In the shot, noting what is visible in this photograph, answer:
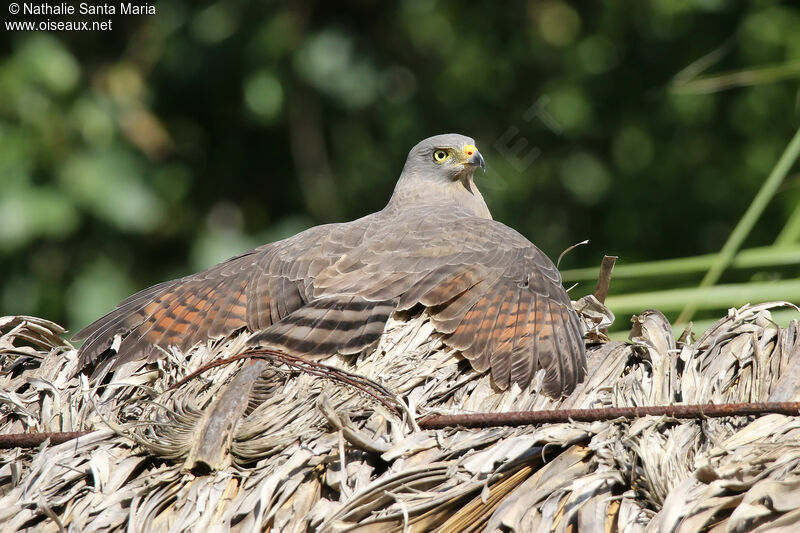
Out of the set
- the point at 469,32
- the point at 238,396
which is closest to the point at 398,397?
the point at 238,396

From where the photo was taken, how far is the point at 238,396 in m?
3.12

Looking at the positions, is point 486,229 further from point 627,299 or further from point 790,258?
point 790,258

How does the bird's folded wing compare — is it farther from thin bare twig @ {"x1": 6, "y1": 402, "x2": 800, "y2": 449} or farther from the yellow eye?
the yellow eye


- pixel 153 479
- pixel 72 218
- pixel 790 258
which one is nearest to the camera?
pixel 153 479

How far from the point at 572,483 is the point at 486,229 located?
1.91m

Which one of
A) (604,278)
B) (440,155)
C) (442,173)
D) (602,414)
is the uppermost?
(440,155)

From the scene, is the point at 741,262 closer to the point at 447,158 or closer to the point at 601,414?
the point at 601,414

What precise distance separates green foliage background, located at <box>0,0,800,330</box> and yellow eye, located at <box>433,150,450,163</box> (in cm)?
348

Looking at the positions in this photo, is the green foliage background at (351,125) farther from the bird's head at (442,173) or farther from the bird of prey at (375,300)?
the bird of prey at (375,300)

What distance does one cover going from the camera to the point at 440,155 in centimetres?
621

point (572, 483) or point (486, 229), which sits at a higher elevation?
point (486, 229)

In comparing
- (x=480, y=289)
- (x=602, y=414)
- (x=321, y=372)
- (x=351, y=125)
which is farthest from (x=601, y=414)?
(x=351, y=125)

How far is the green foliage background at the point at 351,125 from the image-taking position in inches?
346

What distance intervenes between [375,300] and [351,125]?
7104 mm
